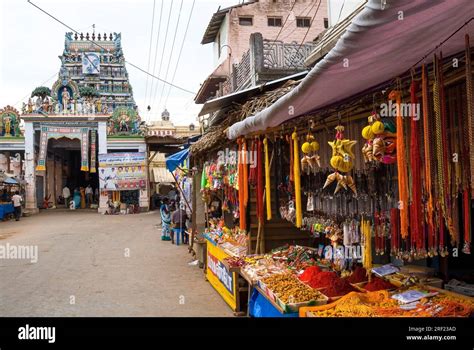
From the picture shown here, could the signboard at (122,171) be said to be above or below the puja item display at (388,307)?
above

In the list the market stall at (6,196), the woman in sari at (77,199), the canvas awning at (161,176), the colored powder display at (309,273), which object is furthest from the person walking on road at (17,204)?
the colored powder display at (309,273)

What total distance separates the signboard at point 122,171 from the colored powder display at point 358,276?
22.0m

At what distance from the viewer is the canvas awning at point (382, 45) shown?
1.93 m

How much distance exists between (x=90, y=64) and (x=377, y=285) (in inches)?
1286

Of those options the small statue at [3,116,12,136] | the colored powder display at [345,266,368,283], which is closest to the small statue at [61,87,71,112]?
the small statue at [3,116,12,136]

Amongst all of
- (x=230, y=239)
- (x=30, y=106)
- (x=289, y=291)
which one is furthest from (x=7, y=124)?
(x=289, y=291)

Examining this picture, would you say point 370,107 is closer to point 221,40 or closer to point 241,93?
point 241,93

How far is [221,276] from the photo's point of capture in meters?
7.09

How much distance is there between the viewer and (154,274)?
9.06 meters

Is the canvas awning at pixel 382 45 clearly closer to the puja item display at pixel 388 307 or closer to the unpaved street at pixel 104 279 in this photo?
the puja item display at pixel 388 307

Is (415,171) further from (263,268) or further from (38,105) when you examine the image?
(38,105)
